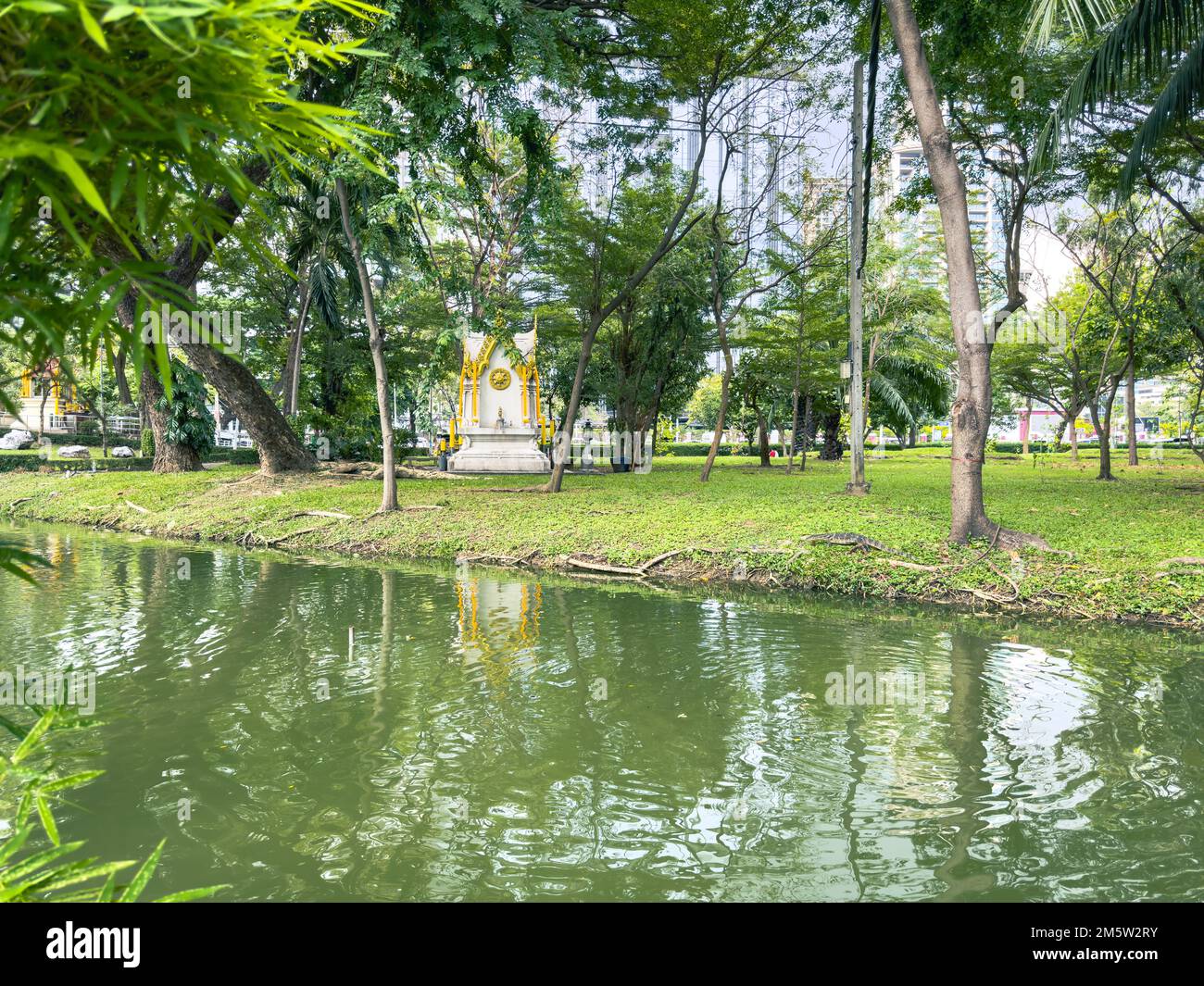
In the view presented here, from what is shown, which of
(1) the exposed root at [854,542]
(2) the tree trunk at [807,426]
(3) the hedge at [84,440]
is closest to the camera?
(1) the exposed root at [854,542]

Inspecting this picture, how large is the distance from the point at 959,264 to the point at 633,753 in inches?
316

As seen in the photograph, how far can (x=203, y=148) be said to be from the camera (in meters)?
1.52

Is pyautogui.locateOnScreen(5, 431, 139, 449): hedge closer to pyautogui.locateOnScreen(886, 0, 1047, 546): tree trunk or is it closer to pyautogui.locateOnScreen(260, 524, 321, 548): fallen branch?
pyautogui.locateOnScreen(260, 524, 321, 548): fallen branch

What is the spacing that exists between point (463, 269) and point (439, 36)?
17651 mm

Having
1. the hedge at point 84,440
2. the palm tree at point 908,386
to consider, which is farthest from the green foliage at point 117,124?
the hedge at point 84,440

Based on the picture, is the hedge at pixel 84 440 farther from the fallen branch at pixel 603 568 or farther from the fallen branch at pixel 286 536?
the fallen branch at pixel 603 568

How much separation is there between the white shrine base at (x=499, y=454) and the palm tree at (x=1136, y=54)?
1923cm

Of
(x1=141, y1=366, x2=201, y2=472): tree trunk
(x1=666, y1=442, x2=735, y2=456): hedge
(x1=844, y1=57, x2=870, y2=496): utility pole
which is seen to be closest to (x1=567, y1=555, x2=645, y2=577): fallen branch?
(x1=844, y1=57, x2=870, y2=496): utility pole

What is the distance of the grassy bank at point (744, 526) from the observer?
29.4 ft

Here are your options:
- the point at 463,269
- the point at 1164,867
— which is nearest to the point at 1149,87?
the point at 1164,867

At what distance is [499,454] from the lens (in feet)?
93.0

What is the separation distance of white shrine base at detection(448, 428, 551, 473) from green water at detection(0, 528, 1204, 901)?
19.4 meters

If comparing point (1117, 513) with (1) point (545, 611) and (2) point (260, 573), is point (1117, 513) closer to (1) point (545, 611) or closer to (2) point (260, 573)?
(1) point (545, 611)

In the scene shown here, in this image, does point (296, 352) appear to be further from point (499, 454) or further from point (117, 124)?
point (117, 124)
